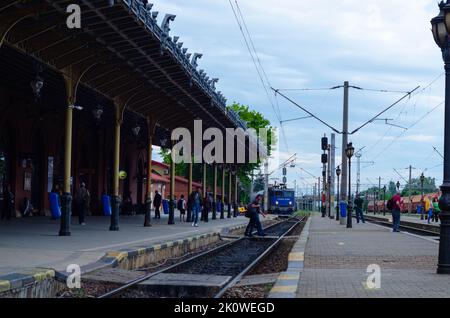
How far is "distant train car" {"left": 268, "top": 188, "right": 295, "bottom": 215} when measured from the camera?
7462 centimetres

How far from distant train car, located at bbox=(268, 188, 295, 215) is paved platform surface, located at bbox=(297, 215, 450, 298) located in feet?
182

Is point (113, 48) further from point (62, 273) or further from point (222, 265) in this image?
point (62, 273)

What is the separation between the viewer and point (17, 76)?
2256cm

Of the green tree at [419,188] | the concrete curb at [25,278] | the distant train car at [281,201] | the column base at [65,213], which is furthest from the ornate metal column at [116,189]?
the green tree at [419,188]

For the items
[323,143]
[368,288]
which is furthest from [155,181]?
[368,288]

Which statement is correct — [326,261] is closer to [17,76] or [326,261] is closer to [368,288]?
[368,288]

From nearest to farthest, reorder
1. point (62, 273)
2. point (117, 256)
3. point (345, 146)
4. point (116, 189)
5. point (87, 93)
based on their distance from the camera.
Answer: point (62, 273)
point (117, 256)
point (116, 189)
point (87, 93)
point (345, 146)

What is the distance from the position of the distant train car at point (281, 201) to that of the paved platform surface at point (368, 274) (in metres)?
55.3

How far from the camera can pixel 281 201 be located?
7481cm

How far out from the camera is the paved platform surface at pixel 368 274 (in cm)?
922

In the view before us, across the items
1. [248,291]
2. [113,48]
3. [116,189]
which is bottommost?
[248,291]

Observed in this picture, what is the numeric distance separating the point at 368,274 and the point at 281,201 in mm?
63455

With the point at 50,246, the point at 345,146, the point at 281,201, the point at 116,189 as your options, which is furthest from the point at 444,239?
the point at 281,201

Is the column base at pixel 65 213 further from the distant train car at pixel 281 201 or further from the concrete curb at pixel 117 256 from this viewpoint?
the distant train car at pixel 281 201
